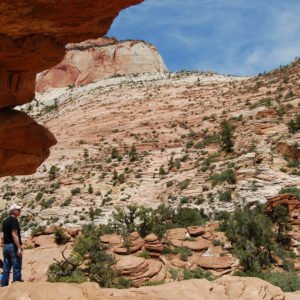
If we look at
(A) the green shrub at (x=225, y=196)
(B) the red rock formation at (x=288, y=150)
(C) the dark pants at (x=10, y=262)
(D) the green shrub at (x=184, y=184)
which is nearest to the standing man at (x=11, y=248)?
(C) the dark pants at (x=10, y=262)

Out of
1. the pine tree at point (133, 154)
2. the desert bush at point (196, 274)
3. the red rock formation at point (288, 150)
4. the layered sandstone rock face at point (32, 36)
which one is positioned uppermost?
the pine tree at point (133, 154)

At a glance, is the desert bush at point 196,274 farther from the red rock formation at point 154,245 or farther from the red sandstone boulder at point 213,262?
the red rock formation at point 154,245

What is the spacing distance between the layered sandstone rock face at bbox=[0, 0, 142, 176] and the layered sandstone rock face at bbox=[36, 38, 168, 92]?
64.2 m

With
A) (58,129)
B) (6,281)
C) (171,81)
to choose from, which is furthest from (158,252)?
(171,81)

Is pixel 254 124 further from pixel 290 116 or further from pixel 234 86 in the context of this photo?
pixel 234 86

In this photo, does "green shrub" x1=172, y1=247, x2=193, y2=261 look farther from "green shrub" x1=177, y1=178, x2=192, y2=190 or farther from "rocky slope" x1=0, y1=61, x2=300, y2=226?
"green shrub" x1=177, y1=178, x2=192, y2=190

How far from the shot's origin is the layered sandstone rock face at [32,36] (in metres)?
4.20

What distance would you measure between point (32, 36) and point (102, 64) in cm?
6949

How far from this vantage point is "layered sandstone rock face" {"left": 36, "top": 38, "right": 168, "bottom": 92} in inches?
2734

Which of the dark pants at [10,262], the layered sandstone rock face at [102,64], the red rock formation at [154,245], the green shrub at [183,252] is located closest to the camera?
the dark pants at [10,262]

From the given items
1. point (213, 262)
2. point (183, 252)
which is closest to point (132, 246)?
point (183, 252)

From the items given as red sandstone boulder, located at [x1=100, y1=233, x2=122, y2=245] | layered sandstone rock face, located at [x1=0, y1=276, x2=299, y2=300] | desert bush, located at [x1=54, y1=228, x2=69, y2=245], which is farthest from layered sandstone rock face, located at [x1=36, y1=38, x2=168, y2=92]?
layered sandstone rock face, located at [x1=0, y1=276, x2=299, y2=300]

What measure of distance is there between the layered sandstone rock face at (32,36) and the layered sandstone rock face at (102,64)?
64.2 meters

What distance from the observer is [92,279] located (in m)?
8.99
